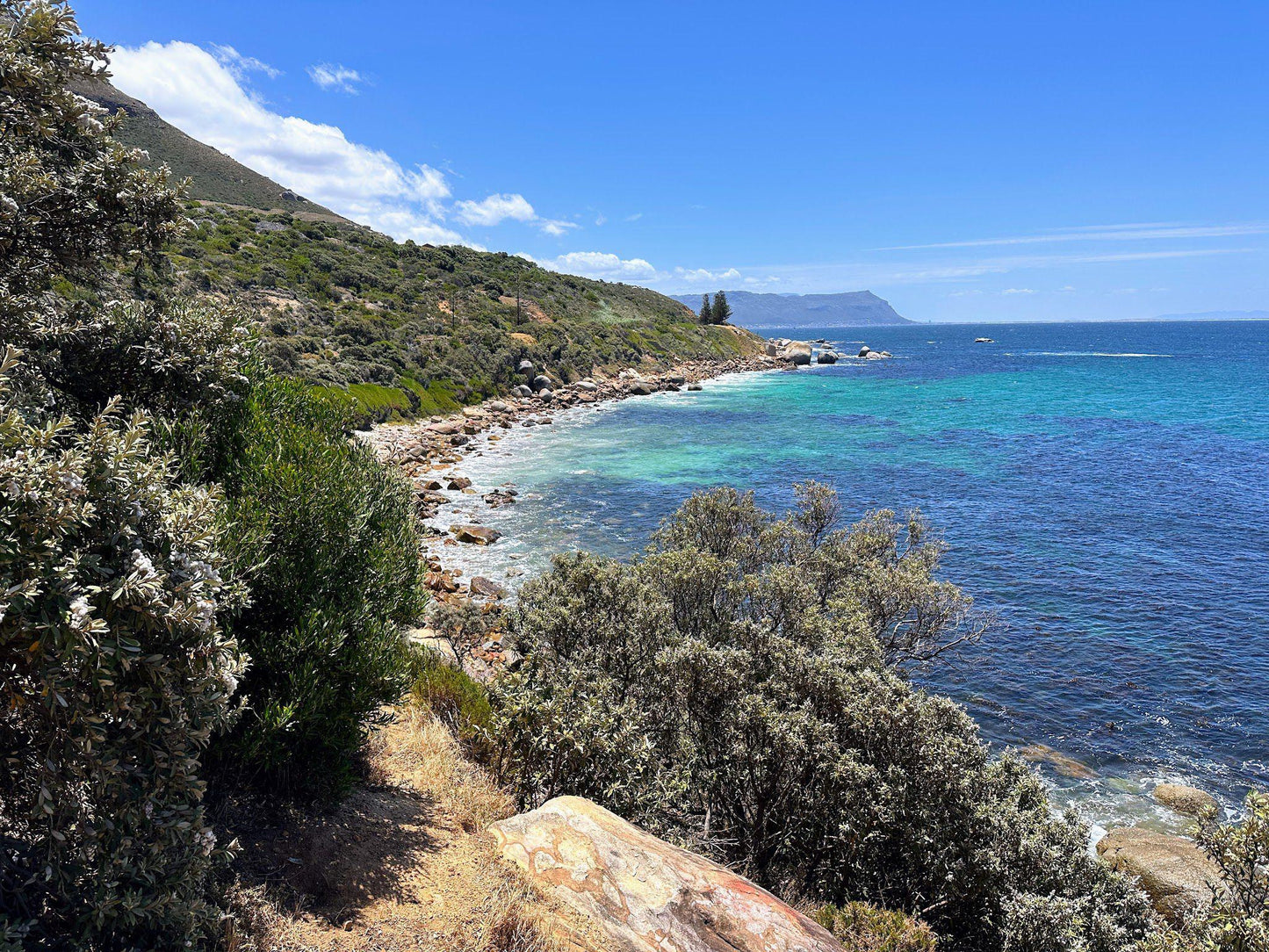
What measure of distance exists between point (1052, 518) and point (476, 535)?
3159 cm

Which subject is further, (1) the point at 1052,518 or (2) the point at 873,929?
(1) the point at 1052,518

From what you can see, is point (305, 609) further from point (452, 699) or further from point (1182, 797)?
point (1182, 797)

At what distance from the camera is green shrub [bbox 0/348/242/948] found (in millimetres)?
4293

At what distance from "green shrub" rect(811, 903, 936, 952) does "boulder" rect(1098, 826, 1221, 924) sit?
6.09 metres

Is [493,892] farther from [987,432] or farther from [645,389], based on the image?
[645,389]

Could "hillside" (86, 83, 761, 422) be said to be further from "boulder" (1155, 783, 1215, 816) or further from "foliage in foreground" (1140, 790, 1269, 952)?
"boulder" (1155, 783, 1215, 816)

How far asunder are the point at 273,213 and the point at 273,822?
117097 millimetres

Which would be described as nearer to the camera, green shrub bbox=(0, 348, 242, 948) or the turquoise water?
green shrub bbox=(0, 348, 242, 948)

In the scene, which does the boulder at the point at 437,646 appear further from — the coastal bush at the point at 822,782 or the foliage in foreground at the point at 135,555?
the foliage in foreground at the point at 135,555

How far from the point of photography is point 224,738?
7.62 m

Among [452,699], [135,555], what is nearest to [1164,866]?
[452,699]

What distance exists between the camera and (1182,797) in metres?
16.5

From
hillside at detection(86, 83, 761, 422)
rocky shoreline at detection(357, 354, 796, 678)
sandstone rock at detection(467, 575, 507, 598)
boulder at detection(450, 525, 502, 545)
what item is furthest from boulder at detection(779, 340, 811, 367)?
sandstone rock at detection(467, 575, 507, 598)

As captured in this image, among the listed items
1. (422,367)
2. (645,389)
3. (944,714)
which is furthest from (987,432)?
(944,714)
